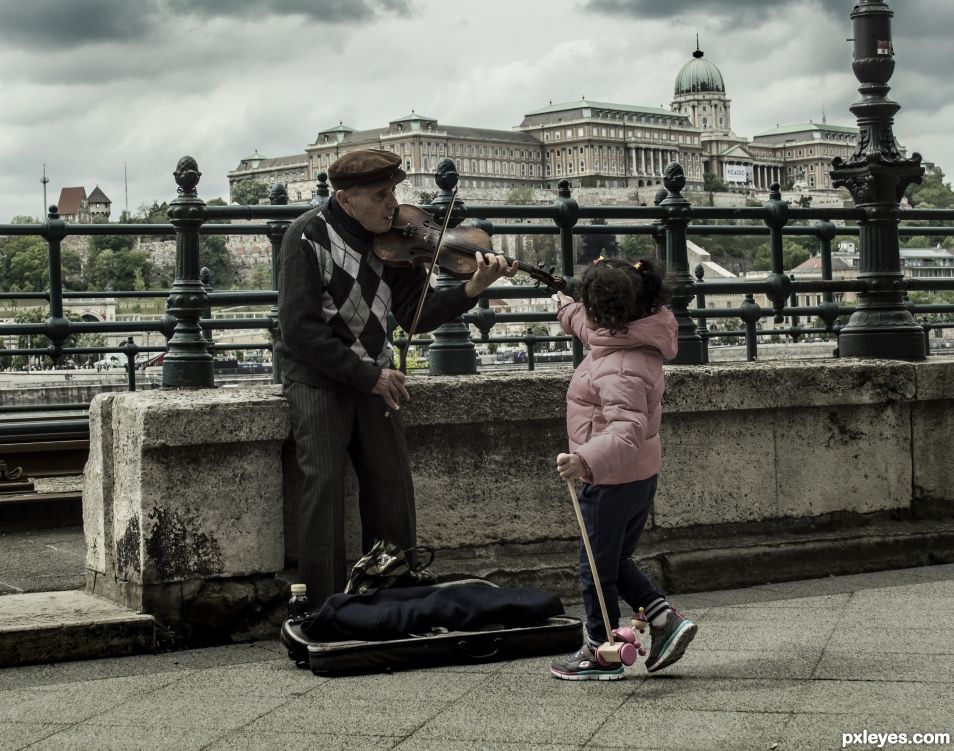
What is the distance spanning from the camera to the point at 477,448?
5680 millimetres

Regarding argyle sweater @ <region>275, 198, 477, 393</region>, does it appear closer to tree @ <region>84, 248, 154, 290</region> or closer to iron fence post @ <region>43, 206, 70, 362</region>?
iron fence post @ <region>43, 206, 70, 362</region>

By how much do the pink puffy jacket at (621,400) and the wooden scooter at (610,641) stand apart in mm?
149

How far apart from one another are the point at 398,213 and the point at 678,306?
1877 mm

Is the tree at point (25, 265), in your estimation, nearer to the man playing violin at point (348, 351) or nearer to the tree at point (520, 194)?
the man playing violin at point (348, 351)

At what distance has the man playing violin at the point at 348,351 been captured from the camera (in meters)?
4.81

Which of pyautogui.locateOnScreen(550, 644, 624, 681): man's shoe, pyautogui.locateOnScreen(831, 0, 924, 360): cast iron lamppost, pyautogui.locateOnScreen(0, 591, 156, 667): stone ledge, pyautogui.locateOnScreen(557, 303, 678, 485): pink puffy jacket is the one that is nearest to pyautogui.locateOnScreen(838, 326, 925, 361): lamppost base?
pyautogui.locateOnScreen(831, 0, 924, 360): cast iron lamppost

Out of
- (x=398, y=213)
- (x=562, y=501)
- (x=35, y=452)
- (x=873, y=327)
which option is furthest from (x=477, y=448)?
(x=35, y=452)

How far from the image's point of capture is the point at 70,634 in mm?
4828

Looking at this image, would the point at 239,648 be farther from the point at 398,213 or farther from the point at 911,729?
the point at 911,729

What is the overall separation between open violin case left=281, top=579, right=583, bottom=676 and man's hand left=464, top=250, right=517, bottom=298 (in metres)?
1.03

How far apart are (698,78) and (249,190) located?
62828mm

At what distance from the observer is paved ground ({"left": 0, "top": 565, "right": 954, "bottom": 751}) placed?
11.8ft

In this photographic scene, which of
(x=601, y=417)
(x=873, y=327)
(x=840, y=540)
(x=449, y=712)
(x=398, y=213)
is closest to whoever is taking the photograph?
(x=449, y=712)

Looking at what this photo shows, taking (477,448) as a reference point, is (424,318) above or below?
above
